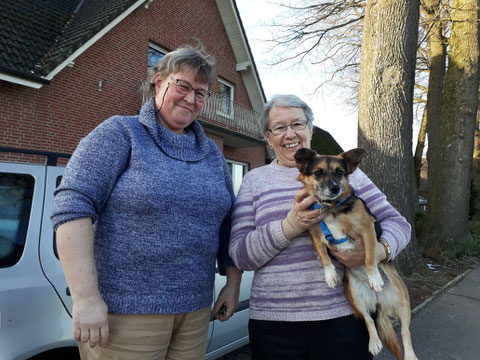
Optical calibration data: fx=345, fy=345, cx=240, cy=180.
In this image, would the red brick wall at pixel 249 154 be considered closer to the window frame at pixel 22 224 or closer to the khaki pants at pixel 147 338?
the window frame at pixel 22 224

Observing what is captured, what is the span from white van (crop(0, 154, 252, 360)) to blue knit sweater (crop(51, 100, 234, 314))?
29.6 inches

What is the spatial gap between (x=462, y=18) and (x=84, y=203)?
11.2 m

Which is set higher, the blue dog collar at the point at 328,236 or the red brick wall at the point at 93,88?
the red brick wall at the point at 93,88

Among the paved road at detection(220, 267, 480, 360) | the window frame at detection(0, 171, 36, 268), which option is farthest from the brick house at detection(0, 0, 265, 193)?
the paved road at detection(220, 267, 480, 360)

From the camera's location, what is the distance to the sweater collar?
1.62m

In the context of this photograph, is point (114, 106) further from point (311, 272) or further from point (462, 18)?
point (462, 18)

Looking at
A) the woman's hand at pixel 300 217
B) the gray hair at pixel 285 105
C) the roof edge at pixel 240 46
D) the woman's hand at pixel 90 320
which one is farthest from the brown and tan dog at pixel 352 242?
the roof edge at pixel 240 46

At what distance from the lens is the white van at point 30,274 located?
5.98 ft

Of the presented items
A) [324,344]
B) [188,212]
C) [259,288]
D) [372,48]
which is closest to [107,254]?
[188,212]

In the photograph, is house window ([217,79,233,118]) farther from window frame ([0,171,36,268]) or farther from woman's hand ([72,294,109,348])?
woman's hand ([72,294,109,348])

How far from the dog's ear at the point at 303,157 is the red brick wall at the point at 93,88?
17.8 ft

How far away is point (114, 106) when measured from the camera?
9.71m

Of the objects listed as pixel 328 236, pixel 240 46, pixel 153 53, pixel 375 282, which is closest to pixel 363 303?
pixel 375 282

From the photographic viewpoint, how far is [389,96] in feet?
17.3
